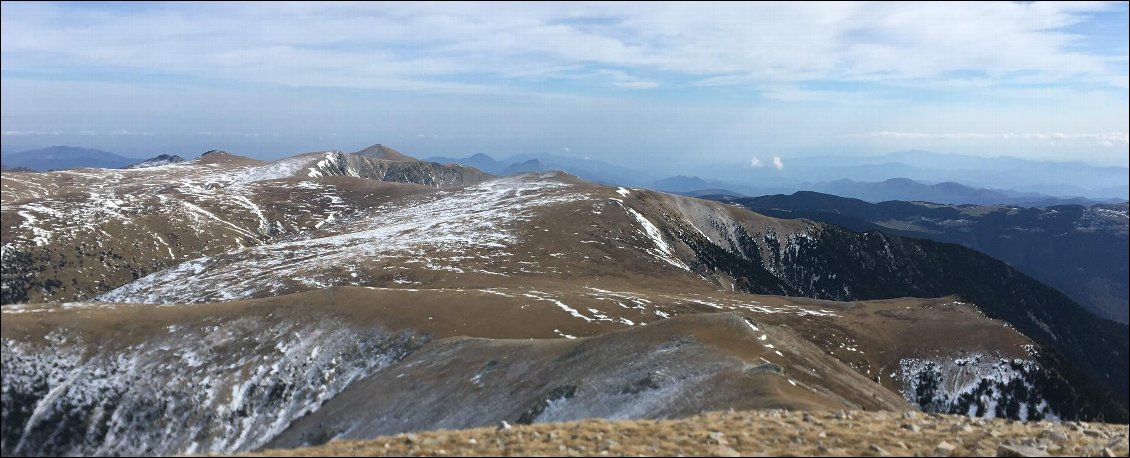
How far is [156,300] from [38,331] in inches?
2158

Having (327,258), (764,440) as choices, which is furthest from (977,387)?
(327,258)

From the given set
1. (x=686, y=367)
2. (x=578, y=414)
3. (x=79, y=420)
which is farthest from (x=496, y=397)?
(x=79, y=420)

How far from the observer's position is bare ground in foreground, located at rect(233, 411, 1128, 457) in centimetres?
2188

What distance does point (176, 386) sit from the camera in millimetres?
61375

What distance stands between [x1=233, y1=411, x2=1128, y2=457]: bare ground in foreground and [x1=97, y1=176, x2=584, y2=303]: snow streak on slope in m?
96.6

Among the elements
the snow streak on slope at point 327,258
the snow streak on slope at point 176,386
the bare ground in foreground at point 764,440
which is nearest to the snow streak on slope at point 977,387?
the bare ground in foreground at point 764,440

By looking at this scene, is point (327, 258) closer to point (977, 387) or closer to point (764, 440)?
point (977, 387)

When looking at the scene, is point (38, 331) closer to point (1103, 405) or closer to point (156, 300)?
point (156, 300)

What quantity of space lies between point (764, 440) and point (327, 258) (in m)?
132

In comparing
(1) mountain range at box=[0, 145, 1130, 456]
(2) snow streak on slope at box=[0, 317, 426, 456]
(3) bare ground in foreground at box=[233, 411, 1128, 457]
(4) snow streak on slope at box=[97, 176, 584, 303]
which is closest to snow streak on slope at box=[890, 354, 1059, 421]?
(1) mountain range at box=[0, 145, 1130, 456]

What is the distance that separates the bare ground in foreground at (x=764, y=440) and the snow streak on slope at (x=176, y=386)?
139ft

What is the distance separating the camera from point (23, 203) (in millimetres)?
158375

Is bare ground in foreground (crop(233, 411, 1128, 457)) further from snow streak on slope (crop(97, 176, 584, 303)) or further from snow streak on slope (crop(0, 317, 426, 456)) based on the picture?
snow streak on slope (crop(97, 176, 584, 303))

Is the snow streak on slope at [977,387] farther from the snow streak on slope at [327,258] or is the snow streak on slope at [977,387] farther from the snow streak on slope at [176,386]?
the snow streak on slope at [327,258]
